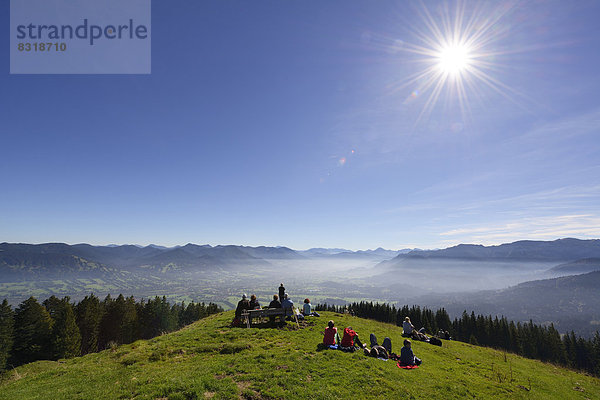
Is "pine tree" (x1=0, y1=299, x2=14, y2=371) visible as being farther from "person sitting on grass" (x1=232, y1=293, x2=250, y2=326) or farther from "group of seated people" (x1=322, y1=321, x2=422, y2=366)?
"group of seated people" (x1=322, y1=321, x2=422, y2=366)

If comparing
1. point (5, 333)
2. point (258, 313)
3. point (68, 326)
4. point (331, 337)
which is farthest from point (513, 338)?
point (5, 333)

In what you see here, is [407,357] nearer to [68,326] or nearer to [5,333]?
[5,333]

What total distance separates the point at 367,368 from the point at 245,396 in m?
7.72

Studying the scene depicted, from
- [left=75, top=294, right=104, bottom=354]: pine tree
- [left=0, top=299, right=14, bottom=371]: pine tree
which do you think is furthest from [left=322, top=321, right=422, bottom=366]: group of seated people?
[left=75, top=294, right=104, bottom=354]: pine tree

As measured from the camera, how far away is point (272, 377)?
12672mm

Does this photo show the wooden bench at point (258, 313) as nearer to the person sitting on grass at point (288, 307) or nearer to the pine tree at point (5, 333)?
the person sitting on grass at point (288, 307)

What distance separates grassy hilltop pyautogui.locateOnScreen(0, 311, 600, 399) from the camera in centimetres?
1140

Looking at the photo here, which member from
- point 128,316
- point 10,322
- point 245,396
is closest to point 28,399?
point 245,396

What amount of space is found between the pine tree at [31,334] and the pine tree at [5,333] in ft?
7.16

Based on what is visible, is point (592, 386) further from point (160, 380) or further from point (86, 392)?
point (86, 392)

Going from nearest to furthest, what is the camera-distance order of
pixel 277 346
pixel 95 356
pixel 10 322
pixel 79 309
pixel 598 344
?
1. pixel 277 346
2. pixel 95 356
3. pixel 10 322
4. pixel 79 309
5. pixel 598 344

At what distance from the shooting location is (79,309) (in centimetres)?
6122

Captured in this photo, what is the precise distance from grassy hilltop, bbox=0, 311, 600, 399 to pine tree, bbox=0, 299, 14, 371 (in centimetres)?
4503

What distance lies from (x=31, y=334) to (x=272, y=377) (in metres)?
70.1
